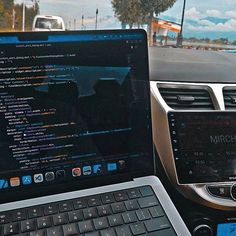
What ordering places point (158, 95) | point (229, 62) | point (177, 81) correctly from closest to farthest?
1. point (158, 95)
2. point (177, 81)
3. point (229, 62)

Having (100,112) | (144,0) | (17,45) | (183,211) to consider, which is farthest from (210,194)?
(144,0)

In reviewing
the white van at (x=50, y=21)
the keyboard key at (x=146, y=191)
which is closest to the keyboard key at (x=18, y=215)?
the keyboard key at (x=146, y=191)

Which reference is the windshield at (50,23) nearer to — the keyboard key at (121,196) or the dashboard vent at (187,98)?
the dashboard vent at (187,98)

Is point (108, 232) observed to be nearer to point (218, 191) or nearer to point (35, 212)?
point (35, 212)

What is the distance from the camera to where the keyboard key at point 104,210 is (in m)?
0.63

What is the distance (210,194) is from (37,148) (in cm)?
37

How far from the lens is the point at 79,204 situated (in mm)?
645

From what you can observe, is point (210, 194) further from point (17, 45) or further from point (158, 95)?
point (17, 45)

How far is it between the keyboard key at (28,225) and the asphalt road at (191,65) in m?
0.55

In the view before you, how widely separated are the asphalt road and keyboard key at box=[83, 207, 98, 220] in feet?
1.57

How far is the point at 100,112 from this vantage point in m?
0.70

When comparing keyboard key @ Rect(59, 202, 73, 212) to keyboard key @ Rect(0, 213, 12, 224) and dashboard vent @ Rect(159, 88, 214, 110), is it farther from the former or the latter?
dashboard vent @ Rect(159, 88, 214, 110)

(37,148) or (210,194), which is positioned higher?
(37,148)

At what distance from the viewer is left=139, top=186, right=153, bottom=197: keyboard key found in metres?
0.68
